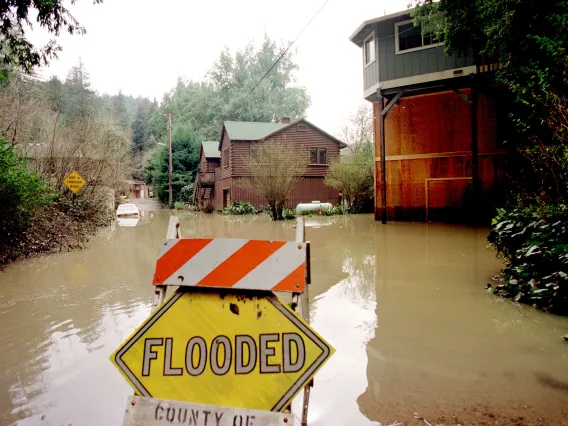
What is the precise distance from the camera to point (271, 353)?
237 cm

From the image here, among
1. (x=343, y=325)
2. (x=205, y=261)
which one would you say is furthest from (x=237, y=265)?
(x=343, y=325)

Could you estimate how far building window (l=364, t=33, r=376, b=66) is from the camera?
19419 mm

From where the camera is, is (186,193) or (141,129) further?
(141,129)

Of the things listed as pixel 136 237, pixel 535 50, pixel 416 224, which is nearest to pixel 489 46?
pixel 535 50

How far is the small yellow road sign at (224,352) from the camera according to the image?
2324mm

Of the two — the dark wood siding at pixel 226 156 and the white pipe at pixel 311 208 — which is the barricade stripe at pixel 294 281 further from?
the dark wood siding at pixel 226 156

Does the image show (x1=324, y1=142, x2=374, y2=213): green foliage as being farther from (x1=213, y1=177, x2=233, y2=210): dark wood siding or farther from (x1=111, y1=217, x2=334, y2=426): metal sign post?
(x1=111, y1=217, x2=334, y2=426): metal sign post

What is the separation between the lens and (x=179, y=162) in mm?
49438

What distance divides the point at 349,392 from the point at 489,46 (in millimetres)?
11389

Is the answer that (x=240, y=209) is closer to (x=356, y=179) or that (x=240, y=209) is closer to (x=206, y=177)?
(x=356, y=179)

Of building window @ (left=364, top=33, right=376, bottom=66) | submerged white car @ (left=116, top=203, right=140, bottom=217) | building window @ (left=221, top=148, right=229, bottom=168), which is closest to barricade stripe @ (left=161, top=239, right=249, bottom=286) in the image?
building window @ (left=364, top=33, right=376, bottom=66)

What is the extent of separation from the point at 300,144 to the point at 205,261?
33588 millimetres

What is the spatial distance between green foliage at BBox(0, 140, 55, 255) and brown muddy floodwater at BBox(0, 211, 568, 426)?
1.26 meters

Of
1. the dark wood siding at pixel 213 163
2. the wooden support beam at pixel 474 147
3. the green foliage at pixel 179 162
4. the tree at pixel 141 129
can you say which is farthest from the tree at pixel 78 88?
the wooden support beam at pixel 474 147
